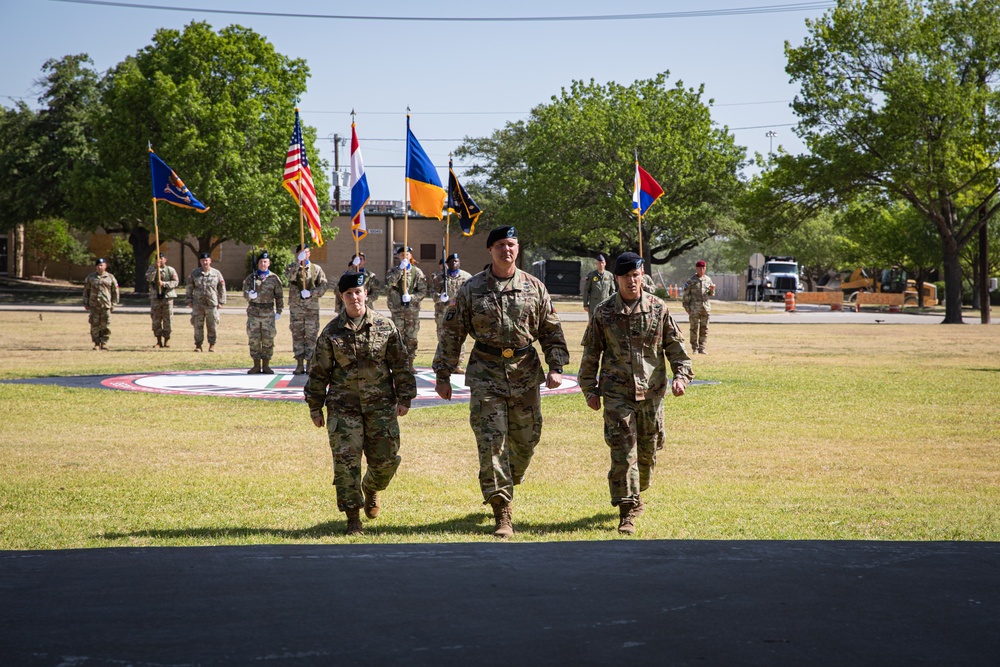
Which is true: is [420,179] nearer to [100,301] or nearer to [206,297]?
[206,297]

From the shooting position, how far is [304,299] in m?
18.6

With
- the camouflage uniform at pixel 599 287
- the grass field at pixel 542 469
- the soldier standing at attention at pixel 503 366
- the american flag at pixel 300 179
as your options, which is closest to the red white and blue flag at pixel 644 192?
the camouflage uniform at pixel 599 287

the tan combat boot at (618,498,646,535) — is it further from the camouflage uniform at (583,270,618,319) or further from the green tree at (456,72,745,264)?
the green tree at (456,72,745,264)

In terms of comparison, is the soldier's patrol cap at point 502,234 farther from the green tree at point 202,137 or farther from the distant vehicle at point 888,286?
the distant vehicle at point 888,286

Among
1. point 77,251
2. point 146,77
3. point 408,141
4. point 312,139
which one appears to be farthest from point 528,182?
point 408,141

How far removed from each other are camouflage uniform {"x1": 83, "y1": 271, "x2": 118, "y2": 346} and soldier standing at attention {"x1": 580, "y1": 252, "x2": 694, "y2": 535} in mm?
18494

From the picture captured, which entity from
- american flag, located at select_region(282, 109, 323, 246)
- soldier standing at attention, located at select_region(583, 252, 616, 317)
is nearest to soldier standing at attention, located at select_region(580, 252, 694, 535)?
american flag, located at select_region(282, 109, 323, 246)

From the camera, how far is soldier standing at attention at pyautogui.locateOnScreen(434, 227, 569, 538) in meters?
7.93

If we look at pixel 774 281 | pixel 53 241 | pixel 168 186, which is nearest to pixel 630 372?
pixel 168 186

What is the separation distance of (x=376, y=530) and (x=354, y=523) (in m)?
0.18

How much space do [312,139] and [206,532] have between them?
163ft

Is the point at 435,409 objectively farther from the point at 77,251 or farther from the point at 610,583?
the point at 77,251

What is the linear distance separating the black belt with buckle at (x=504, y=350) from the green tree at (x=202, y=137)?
145ft

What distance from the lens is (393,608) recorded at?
525 centimetres
